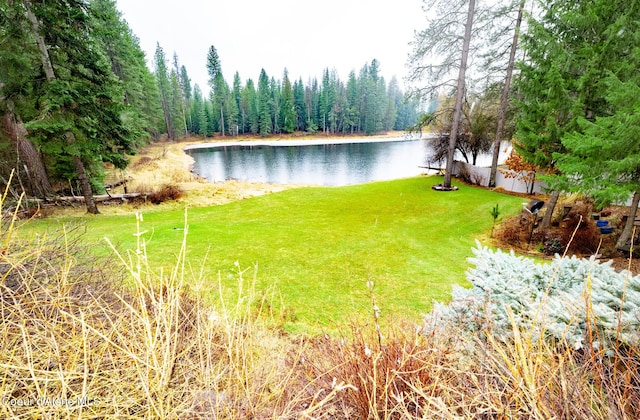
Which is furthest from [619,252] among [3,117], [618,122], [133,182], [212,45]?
[212,45]

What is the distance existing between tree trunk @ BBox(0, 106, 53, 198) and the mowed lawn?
2.66 m

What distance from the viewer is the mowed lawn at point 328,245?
462 centimetres

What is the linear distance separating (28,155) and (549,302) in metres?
15.2

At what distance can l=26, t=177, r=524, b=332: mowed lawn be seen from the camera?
4.62 meters

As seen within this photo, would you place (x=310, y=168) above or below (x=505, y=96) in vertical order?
below

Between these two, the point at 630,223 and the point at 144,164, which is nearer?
the point at 630,223

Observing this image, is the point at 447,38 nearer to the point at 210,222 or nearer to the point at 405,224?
the point at 405,224

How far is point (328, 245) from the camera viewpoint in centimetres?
716

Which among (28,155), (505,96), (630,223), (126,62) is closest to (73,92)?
(28,155)

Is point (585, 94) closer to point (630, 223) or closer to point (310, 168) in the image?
point (630, 223)

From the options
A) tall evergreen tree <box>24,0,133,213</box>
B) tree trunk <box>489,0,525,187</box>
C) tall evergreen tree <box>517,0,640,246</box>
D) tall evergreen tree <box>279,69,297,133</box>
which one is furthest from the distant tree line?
tall evergreen tree <box>517,0,640,246</box>

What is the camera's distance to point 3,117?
9781mm

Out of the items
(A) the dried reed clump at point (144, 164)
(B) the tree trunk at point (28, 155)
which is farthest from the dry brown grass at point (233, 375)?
(A) the dried reed clump at point (144, 164)

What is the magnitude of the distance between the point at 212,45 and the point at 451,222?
2393 inches
